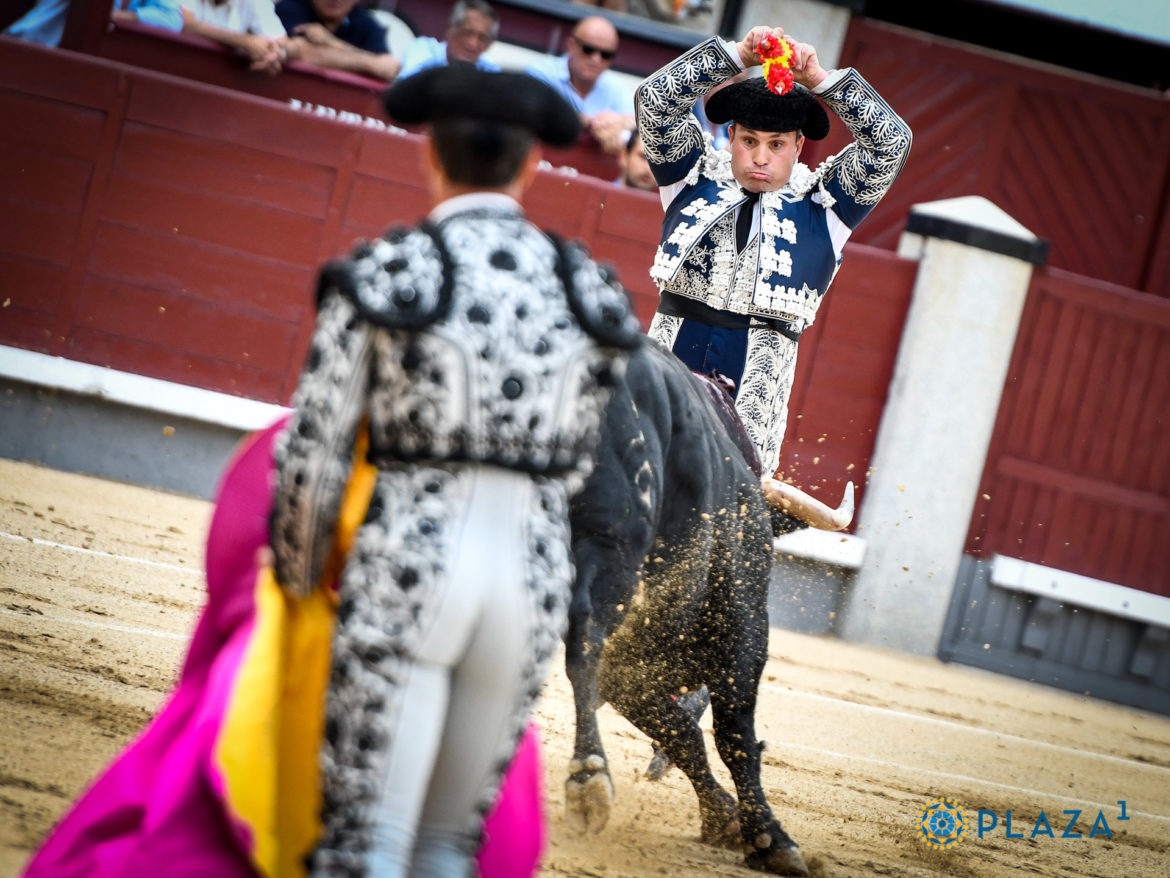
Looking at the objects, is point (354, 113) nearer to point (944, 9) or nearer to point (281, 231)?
point (281, 231)

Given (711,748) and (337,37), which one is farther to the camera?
(337,37)

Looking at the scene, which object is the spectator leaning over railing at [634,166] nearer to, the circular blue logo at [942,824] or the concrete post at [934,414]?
the concrete post at [934,414]

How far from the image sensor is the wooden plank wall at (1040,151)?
923 centimetres

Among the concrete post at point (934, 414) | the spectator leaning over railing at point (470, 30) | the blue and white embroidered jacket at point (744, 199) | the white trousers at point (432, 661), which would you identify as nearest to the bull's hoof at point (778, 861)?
the blue and white embroidered jacket at point (744, 199)

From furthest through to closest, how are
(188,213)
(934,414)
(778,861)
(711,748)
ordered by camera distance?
(934,414) < (188,213) < (711,748) < (778,861)

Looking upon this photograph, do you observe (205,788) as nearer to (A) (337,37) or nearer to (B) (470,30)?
(B) (470,30)

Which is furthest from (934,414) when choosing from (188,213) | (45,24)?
(45,24)

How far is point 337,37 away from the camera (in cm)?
727

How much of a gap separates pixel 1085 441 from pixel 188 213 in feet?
16.3

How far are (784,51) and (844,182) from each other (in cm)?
45

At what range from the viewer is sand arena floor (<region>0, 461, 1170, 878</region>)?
282cm

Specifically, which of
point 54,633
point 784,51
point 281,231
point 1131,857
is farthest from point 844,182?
point 281,231

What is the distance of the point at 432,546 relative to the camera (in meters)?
1.57

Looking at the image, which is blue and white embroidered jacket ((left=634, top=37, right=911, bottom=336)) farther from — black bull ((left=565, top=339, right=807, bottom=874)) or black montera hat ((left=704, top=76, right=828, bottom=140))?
black bull ((left=565, top=339, right=807, bottom=874))
